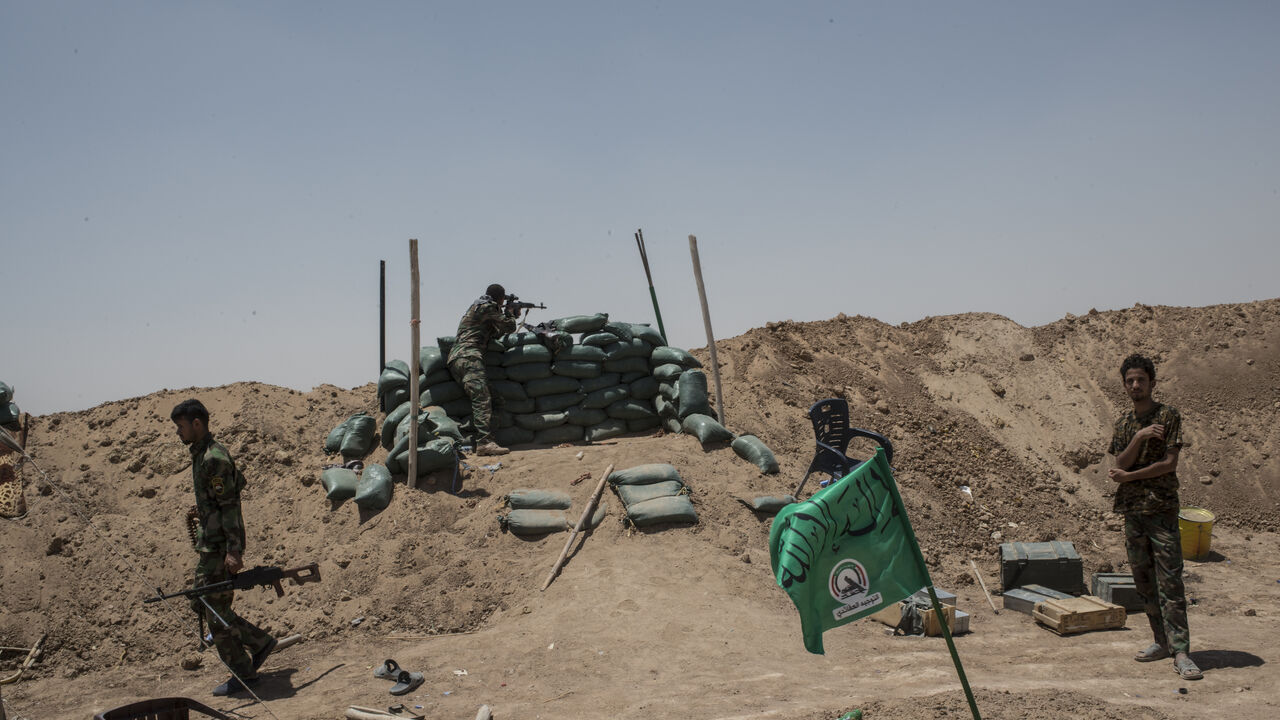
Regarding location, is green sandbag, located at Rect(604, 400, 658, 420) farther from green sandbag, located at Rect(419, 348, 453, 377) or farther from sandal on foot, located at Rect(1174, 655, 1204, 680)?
sandal on foot, located at Rect(1174, 655, 1204, 680)

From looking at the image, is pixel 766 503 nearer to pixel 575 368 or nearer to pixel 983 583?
pixel 983 583

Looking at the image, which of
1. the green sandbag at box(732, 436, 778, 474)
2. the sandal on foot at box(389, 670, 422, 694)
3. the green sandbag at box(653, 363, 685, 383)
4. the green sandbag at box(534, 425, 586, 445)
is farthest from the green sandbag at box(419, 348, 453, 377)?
the sandal on foot at box(389, 670, 422, 694)

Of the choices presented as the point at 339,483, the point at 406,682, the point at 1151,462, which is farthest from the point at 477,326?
the point at 1151,462

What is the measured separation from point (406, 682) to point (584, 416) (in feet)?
16.3

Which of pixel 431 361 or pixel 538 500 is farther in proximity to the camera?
pixel 431 361

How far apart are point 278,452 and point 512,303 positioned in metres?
3.29

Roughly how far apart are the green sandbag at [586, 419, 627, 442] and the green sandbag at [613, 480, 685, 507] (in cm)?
193

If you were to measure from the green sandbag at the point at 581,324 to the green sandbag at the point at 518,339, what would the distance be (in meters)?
0.34

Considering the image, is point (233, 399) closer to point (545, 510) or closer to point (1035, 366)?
point (545, 510)

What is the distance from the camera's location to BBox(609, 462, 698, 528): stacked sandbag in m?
7.91

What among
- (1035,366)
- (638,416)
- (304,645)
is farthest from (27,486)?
(1035,366)

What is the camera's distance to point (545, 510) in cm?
816

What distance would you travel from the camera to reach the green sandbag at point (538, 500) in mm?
8156

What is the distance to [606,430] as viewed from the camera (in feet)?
33.8
